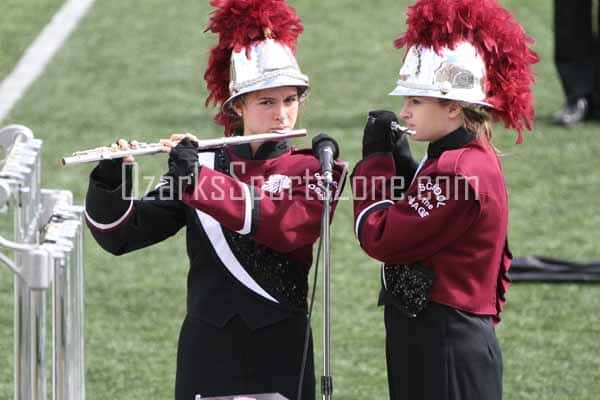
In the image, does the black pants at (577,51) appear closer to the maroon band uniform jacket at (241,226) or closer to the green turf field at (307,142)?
the green turf field at (307,142)

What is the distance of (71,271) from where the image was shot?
430cm

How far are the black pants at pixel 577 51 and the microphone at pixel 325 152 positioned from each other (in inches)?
270

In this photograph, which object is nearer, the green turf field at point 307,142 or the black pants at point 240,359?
the black pants at point 240,359

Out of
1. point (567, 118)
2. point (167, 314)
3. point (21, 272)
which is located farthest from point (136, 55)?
point (21, 272)

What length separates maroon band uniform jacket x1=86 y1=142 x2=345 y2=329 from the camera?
4.18m

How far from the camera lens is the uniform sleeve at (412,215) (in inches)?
162

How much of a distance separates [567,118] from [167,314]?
4.36m

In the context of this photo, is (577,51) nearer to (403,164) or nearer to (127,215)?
(403,164)

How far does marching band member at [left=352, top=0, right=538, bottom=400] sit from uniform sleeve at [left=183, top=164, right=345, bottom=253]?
122 millimetres

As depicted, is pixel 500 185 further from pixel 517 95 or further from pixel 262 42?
pixel 262 42

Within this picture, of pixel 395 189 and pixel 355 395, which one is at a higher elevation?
pixel 395 189

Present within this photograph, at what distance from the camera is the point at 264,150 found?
436 centimetres

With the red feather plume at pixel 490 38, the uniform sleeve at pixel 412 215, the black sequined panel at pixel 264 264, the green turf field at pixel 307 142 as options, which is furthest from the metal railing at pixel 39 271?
the green turf field at pixel 307 142

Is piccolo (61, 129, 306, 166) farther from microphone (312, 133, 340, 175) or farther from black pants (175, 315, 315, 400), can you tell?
black pants (175, 315, 315, 400)
